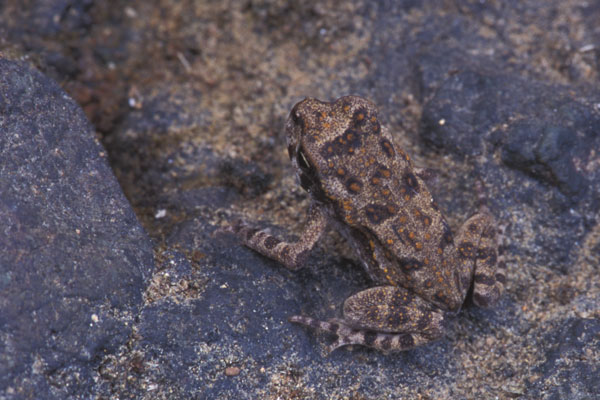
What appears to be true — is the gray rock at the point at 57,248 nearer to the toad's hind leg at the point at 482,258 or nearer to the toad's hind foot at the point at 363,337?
the toad's hind foot at the point at 363,337

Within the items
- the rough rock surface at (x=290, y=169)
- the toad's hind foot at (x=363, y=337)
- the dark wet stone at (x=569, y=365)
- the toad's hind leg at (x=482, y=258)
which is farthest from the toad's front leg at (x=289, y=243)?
the dark wet stone at (x=569, y=365)

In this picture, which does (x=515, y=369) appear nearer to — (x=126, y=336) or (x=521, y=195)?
(x=521, y=195)

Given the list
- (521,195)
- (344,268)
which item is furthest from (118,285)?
(521,195)

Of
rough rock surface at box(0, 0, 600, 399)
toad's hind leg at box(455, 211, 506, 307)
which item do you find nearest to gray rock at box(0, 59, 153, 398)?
rough rock surface at box(0, 0, 600, 399)

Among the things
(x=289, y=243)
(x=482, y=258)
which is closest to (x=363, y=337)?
(x=289, y=243)

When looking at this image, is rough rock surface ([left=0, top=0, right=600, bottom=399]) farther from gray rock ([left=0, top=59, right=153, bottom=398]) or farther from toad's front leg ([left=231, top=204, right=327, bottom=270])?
toad's front leg ([left=231, top=204, right=327, bottom=270])

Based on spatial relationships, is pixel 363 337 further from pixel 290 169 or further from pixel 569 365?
pixel 290 169

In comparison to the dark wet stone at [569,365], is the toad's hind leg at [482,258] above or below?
above
